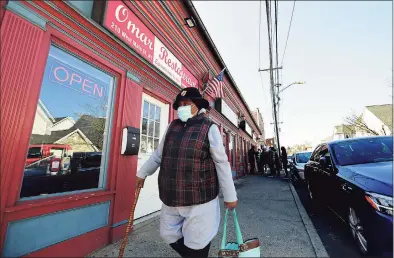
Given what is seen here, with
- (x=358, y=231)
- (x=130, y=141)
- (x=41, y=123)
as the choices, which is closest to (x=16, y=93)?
(x=41, y=123)

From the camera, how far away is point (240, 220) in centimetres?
410

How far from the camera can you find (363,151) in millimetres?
3699

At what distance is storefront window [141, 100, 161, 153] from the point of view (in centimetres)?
430

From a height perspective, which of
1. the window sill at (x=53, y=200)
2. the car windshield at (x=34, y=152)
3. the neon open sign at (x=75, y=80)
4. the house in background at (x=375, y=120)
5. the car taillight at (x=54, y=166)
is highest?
the house in background at (x=375, y=120)

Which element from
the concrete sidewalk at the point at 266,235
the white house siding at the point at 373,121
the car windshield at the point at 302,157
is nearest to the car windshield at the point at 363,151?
the concrete sidewalk at the point at 266,235

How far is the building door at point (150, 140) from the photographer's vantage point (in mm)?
4035

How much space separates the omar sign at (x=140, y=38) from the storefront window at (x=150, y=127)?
2.86ft

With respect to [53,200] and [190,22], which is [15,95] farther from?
[190,22]

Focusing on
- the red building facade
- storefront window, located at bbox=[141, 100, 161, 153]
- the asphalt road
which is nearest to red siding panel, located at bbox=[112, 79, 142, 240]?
the red building facade

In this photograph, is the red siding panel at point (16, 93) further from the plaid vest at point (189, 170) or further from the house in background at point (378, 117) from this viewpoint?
the house in background at point (378, 117)

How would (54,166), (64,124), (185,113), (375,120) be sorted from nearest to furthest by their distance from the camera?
1. (185,113)
2. (54,166)
3. (64,124)
4. (375,120)

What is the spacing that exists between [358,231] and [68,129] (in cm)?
441

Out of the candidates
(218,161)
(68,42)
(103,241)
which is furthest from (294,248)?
(68,42)

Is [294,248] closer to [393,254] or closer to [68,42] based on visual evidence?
[393,254]
